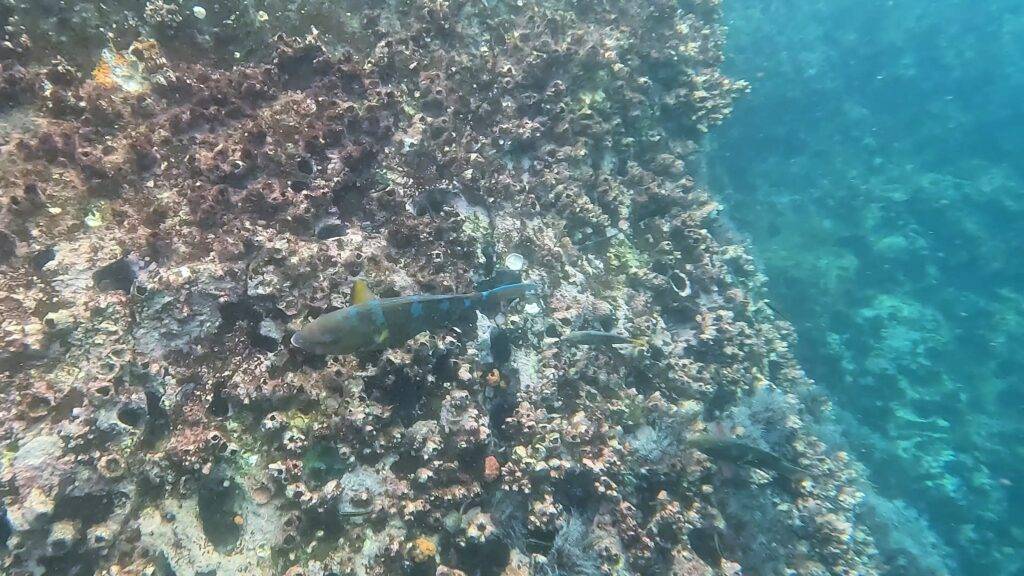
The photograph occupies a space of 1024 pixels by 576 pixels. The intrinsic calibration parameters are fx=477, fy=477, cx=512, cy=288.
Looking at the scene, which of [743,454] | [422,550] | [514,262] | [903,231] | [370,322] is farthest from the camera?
[903,231]

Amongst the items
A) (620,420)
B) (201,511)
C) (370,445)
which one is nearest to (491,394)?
(370,445)

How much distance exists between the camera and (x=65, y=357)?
128 inches

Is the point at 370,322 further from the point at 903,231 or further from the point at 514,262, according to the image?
the point at 903,231

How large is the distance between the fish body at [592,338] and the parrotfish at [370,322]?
2021 mm

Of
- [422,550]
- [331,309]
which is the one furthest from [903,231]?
[331,309]

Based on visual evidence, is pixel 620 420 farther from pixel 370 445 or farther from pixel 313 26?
pixel 313 26

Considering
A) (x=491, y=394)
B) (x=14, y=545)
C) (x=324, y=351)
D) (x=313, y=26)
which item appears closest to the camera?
(x=14, y=545)

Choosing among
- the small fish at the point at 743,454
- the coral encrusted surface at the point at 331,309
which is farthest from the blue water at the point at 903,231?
the coral encrusted surface at the point at 331,309

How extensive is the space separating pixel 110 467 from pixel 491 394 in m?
2.84

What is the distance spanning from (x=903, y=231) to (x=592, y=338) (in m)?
14.2

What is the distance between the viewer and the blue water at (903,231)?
11.7 m

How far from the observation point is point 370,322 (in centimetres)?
307

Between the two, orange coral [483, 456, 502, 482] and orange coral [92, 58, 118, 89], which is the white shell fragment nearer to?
orange coral [483, 456, 502, 482]

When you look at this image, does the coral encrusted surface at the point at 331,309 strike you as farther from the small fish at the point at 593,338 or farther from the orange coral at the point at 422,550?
the small fish at the point at 593,338
